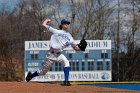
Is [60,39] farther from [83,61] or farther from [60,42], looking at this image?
[83,61]

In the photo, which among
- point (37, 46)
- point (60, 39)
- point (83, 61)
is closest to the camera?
point (60, 39)

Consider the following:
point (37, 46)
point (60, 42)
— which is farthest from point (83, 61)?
point (60, 42)

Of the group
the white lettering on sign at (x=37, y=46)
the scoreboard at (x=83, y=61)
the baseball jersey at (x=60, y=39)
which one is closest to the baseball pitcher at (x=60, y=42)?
the baseball jersey at (x=60, y=39)

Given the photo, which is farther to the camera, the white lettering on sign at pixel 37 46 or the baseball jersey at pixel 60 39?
the white lettering on sign at pixel 37 46

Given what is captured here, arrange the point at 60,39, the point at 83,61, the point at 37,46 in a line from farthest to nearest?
the point at 37,46 < the point at 83,61 < the point at 60,39

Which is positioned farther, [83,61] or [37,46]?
[37,46]

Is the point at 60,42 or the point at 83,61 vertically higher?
the point at 60,42

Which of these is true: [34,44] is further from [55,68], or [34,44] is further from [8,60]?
[8,60]

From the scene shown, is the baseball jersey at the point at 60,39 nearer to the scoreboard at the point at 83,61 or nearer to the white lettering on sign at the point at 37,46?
the scoreboard at the point at 83,61

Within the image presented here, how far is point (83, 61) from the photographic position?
3103cm

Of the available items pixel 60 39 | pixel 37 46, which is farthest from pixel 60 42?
pixel 37 46

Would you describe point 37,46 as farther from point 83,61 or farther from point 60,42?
point 60,42

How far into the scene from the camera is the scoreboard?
102 feet

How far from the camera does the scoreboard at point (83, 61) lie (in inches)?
1222
